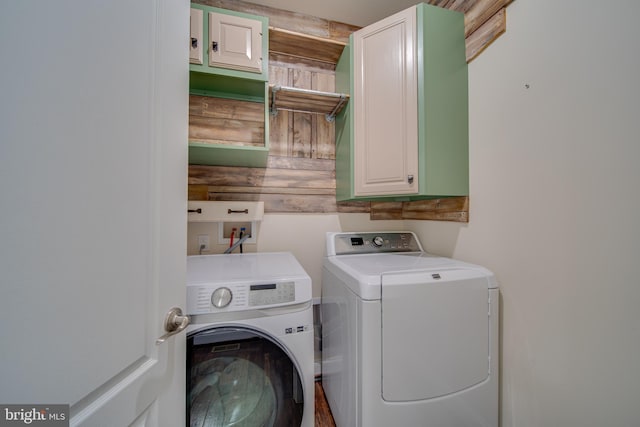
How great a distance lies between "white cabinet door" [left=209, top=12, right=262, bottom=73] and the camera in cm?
123

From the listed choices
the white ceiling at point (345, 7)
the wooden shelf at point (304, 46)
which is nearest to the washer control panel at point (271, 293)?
the wooden shelf at point (304, 46)

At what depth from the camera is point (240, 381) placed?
0.92m

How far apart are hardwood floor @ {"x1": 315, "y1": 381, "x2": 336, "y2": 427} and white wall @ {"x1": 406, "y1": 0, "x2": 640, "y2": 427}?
35.6 inches

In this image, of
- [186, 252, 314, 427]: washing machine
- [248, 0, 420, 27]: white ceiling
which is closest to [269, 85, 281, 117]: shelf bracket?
[248, 0, 420, 27]: white ceiling

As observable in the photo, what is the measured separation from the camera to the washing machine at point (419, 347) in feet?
2.96

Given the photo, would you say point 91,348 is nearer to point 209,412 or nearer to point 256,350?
point 256,350

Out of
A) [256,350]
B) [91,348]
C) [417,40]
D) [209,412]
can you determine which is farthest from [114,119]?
[417,40]

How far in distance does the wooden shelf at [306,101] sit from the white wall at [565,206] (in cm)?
85

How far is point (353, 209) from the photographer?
5.89 ft

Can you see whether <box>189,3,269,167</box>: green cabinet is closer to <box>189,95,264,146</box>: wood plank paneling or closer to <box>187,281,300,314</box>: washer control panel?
<box>189,95,264,146</box>: wood plank paneling

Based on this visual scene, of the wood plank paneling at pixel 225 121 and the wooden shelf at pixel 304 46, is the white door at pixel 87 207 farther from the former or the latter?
the wooden shelf at pixel 304 46

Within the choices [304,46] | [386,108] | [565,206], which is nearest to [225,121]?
[304,46]

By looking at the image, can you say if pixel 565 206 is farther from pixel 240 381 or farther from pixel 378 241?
pixel 240 381

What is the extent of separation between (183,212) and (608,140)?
4.79 ft
